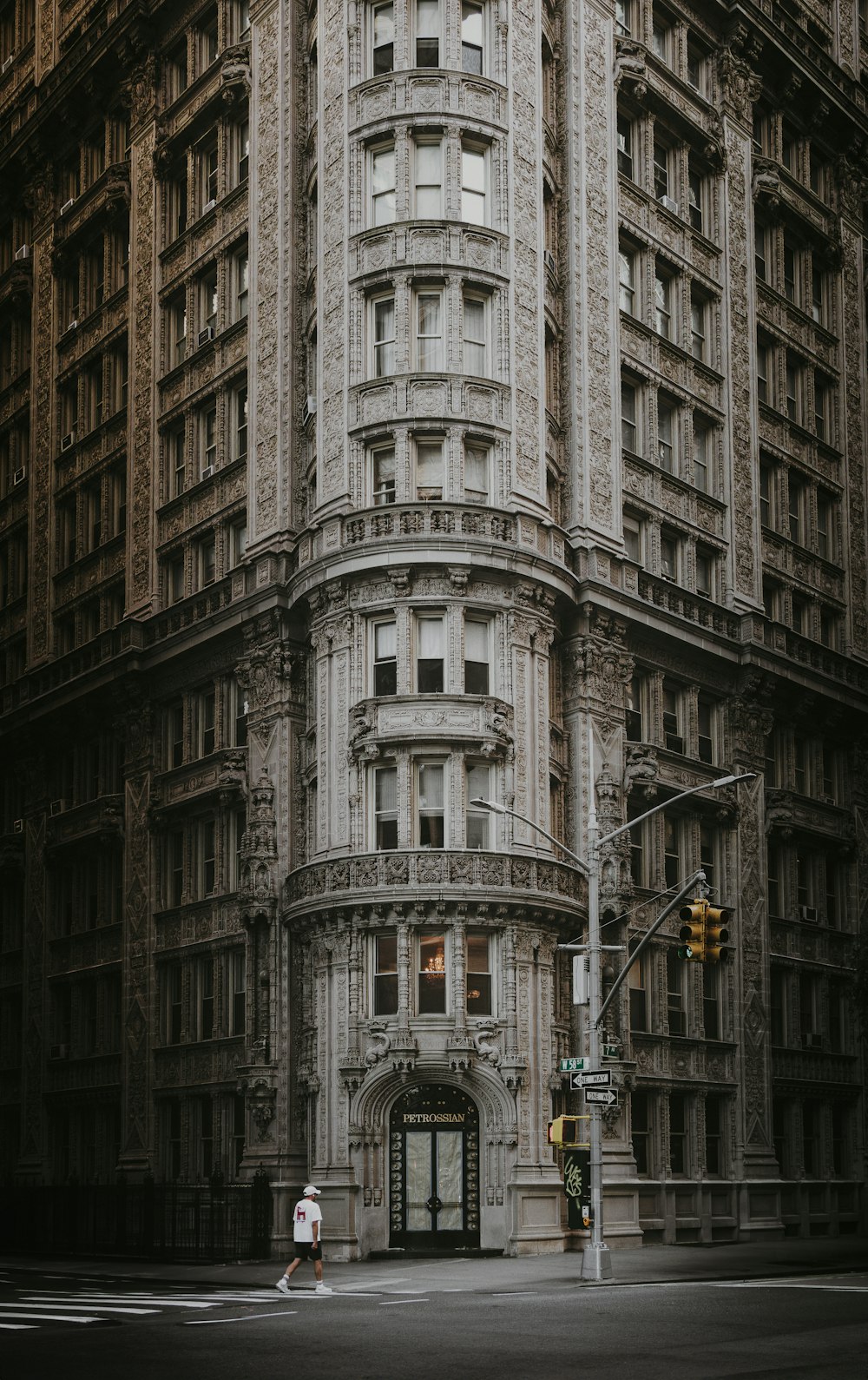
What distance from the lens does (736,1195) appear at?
2036 inches

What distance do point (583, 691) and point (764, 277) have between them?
21588 millimetres

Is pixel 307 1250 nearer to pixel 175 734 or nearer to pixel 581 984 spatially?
pixel 581 984

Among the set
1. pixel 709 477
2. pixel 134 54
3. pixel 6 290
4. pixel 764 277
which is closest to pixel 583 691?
pixel 709 477

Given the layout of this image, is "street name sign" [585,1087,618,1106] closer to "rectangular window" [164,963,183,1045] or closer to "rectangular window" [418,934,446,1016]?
"rectangular window" [418,934,446,1016]

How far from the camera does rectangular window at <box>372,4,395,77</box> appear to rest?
48.9 metres

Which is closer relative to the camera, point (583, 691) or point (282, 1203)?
point (282, 1203)

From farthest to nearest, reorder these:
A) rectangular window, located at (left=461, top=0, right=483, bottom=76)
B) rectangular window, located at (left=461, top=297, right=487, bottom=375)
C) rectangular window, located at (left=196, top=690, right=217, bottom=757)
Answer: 1. rectangular window, located at (left=196, top=690, right=217, bottom=757)
2. rectangular window, located at (left=461, top=0, right=483, bottom=76)
3. rectangular window, located at (left=461, top=297, right=487, bottom=375)

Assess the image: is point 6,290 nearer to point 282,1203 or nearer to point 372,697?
point 372,697

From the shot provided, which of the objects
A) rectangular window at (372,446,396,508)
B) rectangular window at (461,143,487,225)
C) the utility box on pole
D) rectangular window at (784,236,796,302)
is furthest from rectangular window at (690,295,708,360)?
the utility box on pole

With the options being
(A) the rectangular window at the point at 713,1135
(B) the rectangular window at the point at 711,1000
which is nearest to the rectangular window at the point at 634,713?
(B) the rectangular window at the point at 711,1000

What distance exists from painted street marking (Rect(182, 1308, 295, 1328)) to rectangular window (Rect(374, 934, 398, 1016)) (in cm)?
1579

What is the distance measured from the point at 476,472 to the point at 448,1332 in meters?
28.0

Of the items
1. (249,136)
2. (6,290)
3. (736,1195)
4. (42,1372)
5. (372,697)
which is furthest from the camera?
(6,290)

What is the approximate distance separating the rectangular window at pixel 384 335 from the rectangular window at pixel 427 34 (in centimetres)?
683
